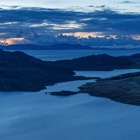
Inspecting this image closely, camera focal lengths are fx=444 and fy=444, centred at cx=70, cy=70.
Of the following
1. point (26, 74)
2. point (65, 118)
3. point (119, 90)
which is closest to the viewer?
point (65, 118)

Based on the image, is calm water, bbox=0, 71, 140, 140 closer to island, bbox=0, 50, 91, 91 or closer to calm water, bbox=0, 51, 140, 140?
calm water, bbox=0, 51, 140, 140

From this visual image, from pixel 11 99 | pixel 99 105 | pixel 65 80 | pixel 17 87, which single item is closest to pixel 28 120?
pixel 99 105

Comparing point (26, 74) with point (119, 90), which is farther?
point (26, 74)

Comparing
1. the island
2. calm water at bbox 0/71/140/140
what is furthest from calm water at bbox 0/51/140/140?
the island

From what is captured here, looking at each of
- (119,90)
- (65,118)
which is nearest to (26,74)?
(119,90)

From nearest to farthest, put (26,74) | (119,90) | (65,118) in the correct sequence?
1. (65,118)
2. (119,90)
3. (26,74)

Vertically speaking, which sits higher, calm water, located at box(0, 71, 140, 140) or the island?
the island

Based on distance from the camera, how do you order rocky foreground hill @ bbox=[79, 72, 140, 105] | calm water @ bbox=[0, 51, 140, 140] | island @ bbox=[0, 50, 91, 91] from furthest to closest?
island @ bbox=[0, 50, 91, 91] → rocky foreground hill @ bbox=[79, 72, 140, 105] → calm water @ bbox=[0, 51, 140, 140]

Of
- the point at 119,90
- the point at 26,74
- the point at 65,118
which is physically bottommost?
the point at 65,118

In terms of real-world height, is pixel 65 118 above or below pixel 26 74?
below

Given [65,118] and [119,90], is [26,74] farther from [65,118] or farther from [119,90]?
[65,118]

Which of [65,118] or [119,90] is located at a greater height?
[119,90]

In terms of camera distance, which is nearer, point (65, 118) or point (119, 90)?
point (65, 118)
